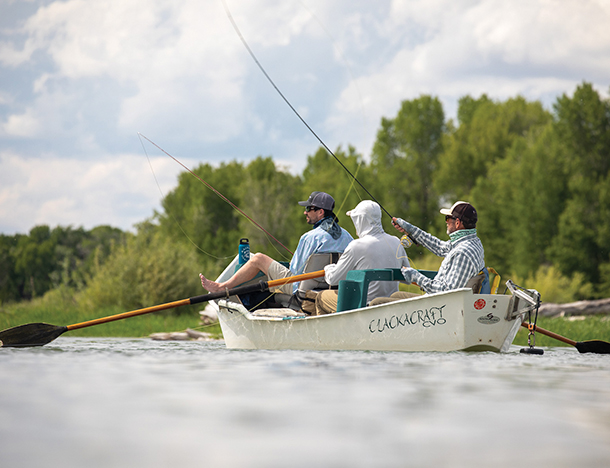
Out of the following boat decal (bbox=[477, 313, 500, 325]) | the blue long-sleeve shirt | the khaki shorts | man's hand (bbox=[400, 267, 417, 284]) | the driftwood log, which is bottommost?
the driftwood log

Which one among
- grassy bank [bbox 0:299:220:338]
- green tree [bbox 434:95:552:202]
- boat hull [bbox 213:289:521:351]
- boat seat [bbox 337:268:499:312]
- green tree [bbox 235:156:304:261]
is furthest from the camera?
green tree [bbox 434:95:552:202]

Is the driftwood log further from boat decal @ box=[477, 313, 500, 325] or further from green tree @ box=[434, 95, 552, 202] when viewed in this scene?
green tree @ box=[434, 95, 552, 202]

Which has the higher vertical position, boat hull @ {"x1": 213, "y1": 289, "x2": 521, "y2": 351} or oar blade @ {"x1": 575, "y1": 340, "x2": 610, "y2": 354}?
boat hull @ {"x1": 213, "y1": 289, "x2": 521, "y2": 351}

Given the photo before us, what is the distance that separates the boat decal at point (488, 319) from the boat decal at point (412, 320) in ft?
1.05

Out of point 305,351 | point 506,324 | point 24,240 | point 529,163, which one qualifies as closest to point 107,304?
point 305,351

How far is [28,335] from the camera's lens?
8.71 meters

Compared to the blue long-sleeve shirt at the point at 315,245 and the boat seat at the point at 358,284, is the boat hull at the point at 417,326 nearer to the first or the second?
the boat seat at the point at 358,284

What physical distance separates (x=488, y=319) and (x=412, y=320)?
67 cm

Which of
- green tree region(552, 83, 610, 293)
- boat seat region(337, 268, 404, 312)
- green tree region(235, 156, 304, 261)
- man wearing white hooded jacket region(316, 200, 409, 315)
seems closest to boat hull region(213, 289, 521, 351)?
boat seat region(337, 268, 404, 312)

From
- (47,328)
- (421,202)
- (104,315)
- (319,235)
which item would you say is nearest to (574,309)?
(104,315)

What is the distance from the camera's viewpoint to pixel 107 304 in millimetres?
16797

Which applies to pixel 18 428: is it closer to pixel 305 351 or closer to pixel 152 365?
pixel 152 365

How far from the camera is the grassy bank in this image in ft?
46.3

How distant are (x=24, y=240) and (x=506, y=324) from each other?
1940 inches
